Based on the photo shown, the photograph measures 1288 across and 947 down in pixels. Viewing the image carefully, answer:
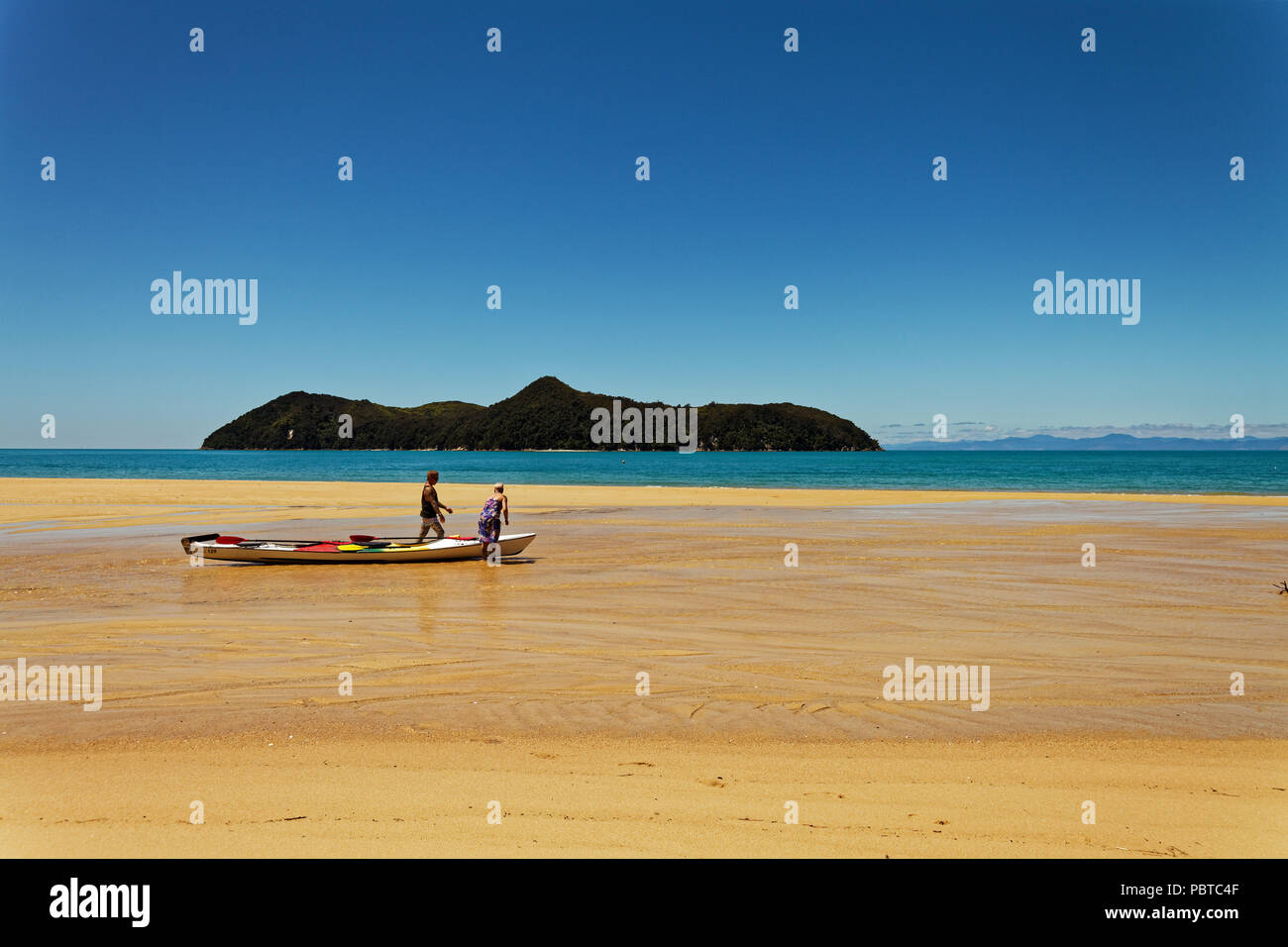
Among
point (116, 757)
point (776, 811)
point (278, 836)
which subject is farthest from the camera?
point (116, 757)

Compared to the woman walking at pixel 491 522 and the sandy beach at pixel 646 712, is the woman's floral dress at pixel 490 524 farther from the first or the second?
the sandy beach at pixel 646 712

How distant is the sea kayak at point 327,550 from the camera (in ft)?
57.5

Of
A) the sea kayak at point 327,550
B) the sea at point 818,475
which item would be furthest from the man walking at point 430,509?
the sea at point 818,475

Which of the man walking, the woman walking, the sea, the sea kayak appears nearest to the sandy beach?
the sea kayak

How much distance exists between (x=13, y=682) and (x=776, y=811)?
27.7 feet

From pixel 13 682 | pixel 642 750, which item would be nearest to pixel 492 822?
pixel 642 750

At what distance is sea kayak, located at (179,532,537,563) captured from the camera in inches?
690

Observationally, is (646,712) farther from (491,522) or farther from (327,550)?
(327,550)

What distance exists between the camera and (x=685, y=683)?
8.56 meters

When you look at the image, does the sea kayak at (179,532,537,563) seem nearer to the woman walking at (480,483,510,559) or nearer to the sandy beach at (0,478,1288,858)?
the woman walking at (480,483,510,559)

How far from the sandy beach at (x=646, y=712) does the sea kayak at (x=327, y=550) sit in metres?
0.39

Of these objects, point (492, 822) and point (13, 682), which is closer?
point (492, 822)
